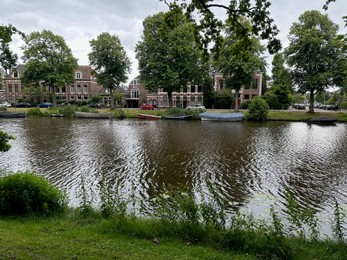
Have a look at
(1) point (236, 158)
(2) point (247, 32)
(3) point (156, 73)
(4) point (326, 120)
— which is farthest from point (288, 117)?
(2) point (247, 32)

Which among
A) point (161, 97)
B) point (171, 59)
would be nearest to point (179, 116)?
point (171, 59)

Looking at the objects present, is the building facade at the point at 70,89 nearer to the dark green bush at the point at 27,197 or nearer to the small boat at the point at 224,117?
the small boat at the point at 224,117

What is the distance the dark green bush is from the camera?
269 inches

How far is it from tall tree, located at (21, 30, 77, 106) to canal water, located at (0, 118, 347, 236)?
104 feet

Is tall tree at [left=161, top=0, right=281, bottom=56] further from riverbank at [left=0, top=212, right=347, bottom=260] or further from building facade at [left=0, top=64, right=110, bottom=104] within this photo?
building facade at [left=0, top=64, right=110, bottom=104]

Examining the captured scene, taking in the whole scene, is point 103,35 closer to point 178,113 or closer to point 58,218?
point 178,113

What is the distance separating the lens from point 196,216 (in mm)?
6273

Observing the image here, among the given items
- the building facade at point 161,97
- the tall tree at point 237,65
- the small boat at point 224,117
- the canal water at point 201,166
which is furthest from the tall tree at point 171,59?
the canal water at point 201,166

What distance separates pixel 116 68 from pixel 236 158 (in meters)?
40.2

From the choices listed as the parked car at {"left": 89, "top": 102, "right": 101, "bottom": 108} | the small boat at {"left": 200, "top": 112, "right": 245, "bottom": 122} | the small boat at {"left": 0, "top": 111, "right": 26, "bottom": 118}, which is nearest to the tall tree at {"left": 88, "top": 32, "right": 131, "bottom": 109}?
the parked car at {"left": 89, "top": 102, "right": 101, "bottom": 108}

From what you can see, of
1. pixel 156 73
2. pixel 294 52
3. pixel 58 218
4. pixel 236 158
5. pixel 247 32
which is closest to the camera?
pixel 58 218

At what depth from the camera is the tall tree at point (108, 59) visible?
49.9 m

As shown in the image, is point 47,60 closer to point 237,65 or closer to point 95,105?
point 95,105

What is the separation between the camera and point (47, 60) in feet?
168
